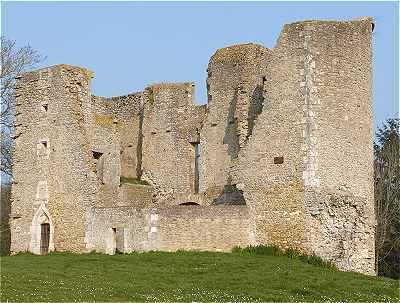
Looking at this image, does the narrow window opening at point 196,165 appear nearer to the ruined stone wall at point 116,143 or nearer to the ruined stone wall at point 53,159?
the ruined stone wall at point 116,143

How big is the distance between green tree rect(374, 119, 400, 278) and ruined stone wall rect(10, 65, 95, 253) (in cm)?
1267

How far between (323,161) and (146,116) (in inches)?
368

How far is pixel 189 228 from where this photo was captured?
90.2 ft

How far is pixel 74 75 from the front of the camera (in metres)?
31.1

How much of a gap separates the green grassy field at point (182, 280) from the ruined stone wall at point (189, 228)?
2.66 feet

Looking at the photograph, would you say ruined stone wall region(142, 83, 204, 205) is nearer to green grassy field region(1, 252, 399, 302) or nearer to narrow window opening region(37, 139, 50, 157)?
narrow window opening region(37, 139, 50, 157)

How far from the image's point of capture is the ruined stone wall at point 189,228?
89.9 ft

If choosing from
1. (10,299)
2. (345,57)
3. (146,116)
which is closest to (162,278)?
(10,299)

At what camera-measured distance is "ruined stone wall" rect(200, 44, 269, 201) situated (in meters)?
30.5

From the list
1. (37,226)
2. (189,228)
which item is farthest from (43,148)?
(189,228)

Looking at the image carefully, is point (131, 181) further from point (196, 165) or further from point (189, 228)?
point (189, 228)

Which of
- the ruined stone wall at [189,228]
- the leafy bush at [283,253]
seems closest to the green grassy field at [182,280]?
the leafy bush at [283,253]

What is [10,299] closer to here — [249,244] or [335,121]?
[249,244]

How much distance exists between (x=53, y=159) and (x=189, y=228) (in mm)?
6309
